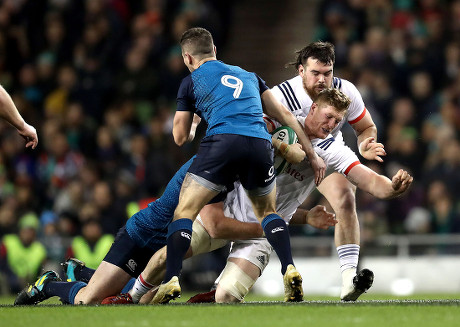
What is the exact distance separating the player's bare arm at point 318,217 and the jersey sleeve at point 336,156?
1.13 ft

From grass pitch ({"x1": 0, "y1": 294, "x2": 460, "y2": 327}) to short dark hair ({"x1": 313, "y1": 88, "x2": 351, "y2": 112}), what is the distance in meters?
1.53

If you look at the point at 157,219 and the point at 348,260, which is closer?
the point at 157,219

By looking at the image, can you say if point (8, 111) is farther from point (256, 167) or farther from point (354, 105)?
point (354, 105)

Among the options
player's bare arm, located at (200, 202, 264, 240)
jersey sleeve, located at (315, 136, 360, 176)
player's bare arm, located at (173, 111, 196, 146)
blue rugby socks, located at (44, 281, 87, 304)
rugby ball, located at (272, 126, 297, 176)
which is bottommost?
blue rugby socks, located at (44, 281, 87, 304)

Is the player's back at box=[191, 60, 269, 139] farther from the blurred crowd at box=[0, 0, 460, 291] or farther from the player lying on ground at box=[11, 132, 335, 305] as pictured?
the blurred crowd at box=[0, 0, 460, 291]

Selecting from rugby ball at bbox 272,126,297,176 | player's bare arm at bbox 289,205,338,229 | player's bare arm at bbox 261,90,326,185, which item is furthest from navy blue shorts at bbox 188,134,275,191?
player's bare arm at bbox 289,205,338,229

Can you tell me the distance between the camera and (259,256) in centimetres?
775

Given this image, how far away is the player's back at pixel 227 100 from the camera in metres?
6.93

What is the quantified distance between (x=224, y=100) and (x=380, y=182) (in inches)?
52.6

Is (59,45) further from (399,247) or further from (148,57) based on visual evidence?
(399,247)

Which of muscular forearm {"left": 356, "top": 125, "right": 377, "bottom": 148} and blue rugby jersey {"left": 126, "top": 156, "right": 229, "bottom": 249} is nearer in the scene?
blue rugby jersey {"left": 126, "top": 156, "right": 229, "bottom": 249}

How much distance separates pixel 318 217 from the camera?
7.87 metres

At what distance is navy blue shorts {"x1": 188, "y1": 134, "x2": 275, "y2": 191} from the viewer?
6.83 meters

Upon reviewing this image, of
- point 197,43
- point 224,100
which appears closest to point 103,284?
point 224,100
